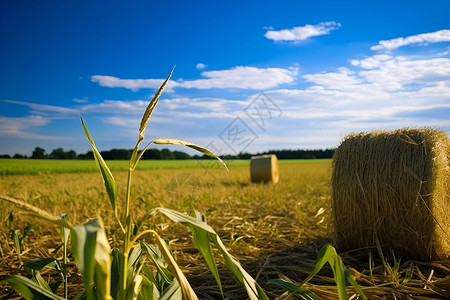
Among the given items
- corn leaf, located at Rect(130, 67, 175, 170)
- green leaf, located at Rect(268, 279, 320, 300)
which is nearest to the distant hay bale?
green leaf, located at Rect(268, 279, 320, 300)

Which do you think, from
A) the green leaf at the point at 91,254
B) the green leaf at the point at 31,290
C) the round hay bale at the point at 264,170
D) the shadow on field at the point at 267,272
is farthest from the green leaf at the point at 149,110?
the round hay bale at the point at 264,170

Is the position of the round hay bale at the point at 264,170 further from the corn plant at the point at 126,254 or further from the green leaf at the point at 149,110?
the green leaf at the point at 149,110

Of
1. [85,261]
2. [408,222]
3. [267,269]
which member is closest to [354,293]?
[267,269]

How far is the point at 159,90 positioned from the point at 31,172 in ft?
47.3

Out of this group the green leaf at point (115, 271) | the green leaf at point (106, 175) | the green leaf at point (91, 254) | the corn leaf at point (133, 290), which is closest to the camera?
the green leaf at point (91, 254)

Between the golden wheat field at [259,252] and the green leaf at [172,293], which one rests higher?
the green leaf at [172,293]

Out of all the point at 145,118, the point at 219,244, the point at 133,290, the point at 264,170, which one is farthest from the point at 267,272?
the point at 264,170

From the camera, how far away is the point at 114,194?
1.40m

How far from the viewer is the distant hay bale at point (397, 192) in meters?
2.99

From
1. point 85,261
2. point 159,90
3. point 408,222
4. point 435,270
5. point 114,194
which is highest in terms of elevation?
point 159,90

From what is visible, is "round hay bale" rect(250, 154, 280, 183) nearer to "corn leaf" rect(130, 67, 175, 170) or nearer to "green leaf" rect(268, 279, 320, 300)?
"green leaf" rect(268, 279, 320, 300)

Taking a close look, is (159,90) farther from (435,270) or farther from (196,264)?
(435,270)

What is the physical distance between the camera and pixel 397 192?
304 cm

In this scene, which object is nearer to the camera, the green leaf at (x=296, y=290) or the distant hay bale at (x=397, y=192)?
the green leaf at (x=296, y=290)
